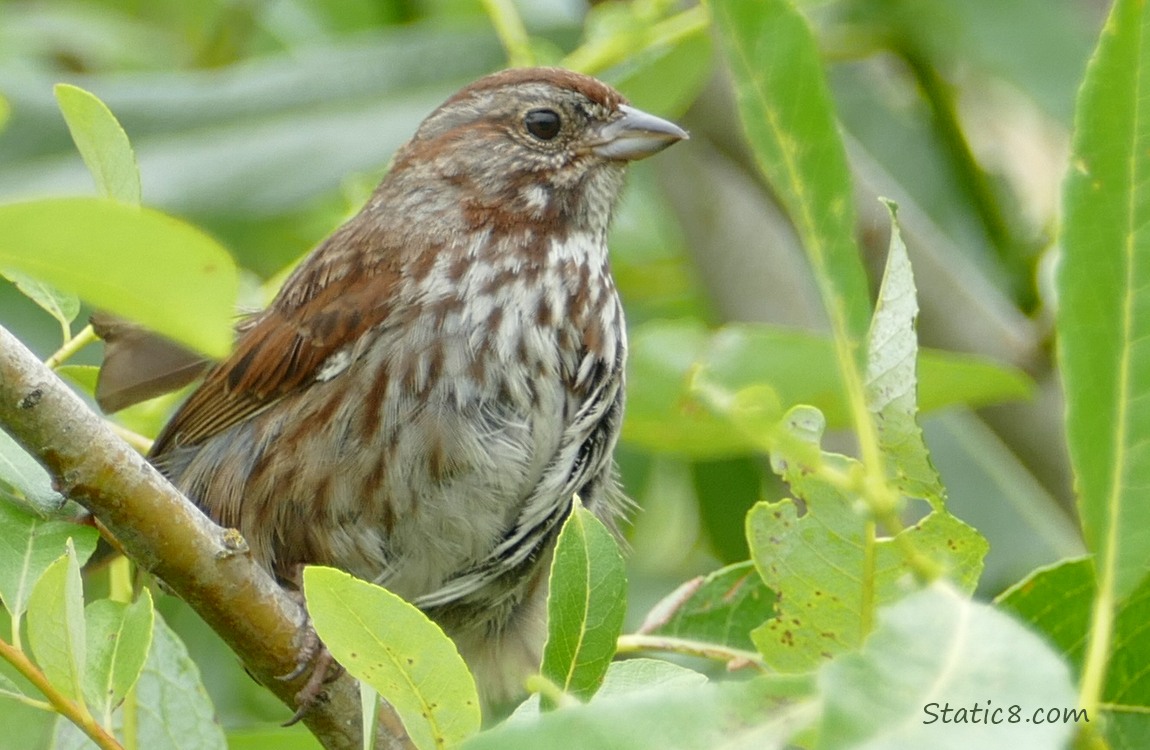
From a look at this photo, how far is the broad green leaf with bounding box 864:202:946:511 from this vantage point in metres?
1.54

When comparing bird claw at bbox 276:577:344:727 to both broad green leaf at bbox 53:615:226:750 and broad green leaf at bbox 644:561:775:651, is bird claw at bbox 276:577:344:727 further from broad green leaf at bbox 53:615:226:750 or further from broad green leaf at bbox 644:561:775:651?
broad green leaf at bbox 644:561:775:651

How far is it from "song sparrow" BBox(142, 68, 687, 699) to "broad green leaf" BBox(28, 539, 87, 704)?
1209mm

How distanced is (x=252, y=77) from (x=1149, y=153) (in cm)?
311

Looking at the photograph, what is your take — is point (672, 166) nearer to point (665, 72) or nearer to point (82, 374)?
point (665, 72)

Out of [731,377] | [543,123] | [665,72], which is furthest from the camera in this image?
[543,123]

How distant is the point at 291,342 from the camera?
10.6 feet

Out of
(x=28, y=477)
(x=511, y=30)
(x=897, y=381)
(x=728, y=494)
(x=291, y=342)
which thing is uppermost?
(x=511, y=30)

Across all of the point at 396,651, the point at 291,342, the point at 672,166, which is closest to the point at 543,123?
the point at 291,342

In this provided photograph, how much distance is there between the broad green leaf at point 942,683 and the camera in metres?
1.15

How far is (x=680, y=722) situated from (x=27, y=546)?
107cm

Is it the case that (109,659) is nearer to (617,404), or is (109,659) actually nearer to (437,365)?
(437,365)

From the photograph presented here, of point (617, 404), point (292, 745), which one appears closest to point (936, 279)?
point (617, 404)

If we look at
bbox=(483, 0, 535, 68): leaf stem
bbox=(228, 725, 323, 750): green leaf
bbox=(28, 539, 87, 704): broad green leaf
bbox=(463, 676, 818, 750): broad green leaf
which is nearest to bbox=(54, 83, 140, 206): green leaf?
bbox=(28, 539, 87, 704): broad green leaf

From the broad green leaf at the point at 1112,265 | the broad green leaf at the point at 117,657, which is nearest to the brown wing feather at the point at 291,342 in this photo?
the broad green leaf at the point at 117,657
